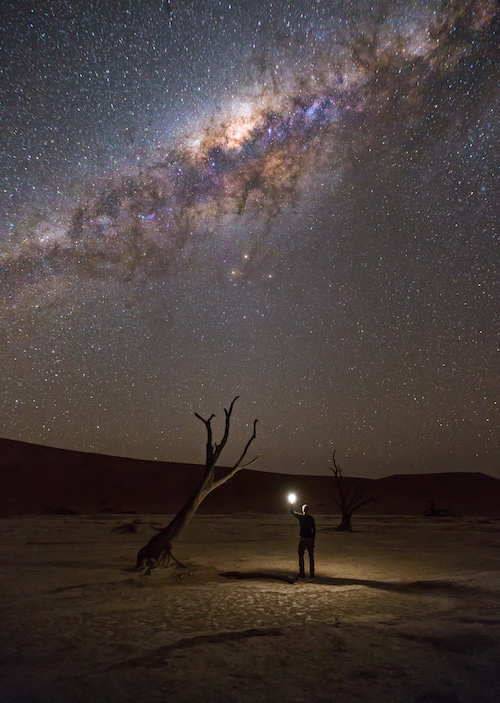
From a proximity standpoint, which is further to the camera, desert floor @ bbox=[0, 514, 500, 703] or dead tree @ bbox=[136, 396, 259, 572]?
dead tree @ bbox=[136, 396, 259, 572]

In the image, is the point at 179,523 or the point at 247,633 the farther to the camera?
the point at 179,523

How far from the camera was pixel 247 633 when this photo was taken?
773 cm

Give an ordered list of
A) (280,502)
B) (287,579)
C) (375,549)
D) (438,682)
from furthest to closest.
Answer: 1. (280,502)
2. (375,549)
3. (287,579)
4. (438,682)

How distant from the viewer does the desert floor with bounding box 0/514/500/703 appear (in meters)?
5.50

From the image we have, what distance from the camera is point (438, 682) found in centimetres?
570

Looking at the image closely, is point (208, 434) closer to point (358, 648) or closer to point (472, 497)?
point (358, 648)

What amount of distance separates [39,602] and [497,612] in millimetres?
8290

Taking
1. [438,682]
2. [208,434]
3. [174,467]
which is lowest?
[438,682]

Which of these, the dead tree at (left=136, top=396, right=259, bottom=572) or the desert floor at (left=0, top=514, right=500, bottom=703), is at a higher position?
the dead tree at (left=136, top=396, right=259, bottom=572)

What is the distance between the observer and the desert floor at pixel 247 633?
18.0 ft

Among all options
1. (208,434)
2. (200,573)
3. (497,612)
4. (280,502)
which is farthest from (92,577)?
(280,502)

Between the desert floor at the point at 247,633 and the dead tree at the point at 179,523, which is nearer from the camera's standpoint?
the desert floor at the point at 247,633

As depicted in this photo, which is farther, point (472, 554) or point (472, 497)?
point (472, 497)

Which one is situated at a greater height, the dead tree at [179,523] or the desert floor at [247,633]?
the dead tree at [179,523]
